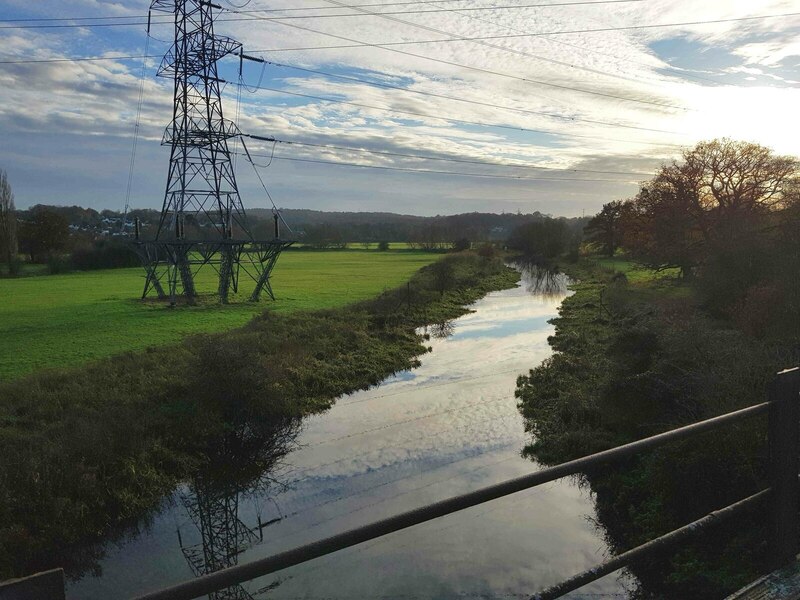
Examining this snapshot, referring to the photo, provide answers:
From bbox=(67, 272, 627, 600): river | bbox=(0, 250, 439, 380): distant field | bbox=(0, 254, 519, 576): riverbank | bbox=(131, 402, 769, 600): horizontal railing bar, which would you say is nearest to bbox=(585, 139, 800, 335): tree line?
bbox=(67, 272, 627, 600): river

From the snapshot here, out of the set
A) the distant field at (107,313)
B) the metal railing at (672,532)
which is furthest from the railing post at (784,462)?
the distant field at (107,313)

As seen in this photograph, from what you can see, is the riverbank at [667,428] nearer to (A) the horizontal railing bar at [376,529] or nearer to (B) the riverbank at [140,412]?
(A) the horizontal railing bar at [376,529]

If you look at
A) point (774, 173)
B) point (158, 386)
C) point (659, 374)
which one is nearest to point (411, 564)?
point (659, 374)

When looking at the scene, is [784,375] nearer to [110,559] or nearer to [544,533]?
[544,533]

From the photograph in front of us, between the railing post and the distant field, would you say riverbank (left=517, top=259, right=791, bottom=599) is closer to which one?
the railing post

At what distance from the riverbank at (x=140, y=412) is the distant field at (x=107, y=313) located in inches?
125

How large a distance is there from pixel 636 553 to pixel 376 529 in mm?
1419

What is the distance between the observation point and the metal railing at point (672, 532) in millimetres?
2057

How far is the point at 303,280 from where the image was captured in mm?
54406

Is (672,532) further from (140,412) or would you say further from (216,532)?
(140,412)

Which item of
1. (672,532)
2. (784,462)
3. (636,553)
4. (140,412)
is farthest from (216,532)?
(784,462)

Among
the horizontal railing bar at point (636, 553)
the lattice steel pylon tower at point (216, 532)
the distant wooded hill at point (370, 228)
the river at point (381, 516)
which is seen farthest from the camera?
the distant wooded hill at point (370, 228)

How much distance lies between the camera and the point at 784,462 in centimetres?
320

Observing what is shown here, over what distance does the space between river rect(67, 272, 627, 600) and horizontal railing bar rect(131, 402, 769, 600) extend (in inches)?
248
